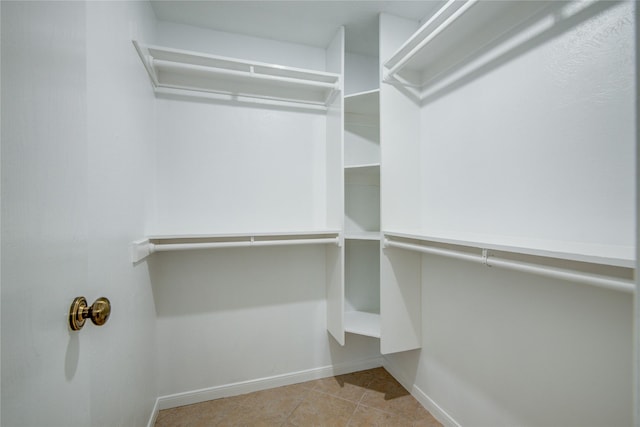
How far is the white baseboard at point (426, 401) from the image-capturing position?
1514 mm

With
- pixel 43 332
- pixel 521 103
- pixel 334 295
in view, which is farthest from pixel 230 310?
pixel 521 103

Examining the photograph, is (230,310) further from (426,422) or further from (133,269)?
(426,422)

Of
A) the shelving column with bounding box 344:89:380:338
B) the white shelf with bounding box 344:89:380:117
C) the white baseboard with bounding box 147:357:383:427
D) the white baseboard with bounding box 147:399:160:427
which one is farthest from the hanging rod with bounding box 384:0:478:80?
the white baseboard with bounding box 147:399:160:427

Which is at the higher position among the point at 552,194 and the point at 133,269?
the point at 552,194

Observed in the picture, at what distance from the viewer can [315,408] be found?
1.70 meters

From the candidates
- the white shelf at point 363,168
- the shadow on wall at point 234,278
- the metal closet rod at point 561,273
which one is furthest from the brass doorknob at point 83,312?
the white shelf at point 363,168

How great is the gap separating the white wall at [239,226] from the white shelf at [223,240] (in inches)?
4.7

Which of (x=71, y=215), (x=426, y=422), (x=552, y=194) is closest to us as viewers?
(x=71, y=215)

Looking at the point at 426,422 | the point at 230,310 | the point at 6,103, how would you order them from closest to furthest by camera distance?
the point at 6,103, the point at 426,422, the point at 230,310

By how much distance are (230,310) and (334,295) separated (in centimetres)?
75

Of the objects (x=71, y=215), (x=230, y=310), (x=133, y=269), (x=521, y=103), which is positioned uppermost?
(x=521, y=103)

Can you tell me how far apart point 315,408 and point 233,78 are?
2276 millimetres

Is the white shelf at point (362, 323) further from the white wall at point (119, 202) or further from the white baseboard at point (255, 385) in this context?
the white wall at point (119, 202)

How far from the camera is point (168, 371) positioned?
1.73 m
